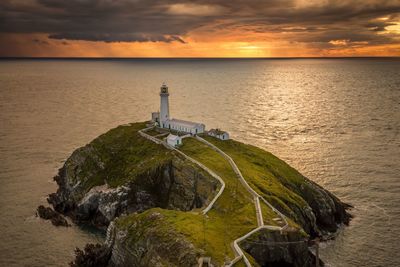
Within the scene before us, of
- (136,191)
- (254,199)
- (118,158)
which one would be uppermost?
(254,199)

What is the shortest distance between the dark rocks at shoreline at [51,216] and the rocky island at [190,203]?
8.57ft

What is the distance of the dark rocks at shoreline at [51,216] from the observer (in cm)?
8350

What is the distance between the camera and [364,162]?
11338 centimetres

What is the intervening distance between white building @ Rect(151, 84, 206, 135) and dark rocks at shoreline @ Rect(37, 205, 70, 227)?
36.7 meters

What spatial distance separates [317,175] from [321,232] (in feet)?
94.1

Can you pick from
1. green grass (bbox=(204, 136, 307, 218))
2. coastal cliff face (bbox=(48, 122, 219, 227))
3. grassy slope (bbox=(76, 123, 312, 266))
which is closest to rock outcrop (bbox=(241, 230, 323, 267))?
grassy slope (bbox=(76, 123, 312, 266))

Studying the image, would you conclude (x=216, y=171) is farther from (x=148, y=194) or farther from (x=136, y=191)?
(x=136, y=191)

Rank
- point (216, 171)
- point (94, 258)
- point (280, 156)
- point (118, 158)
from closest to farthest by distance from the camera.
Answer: point (94, 258) → point (216, 171) → point (118, 158) → point (280, 156)

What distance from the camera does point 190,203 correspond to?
8044 centimetres

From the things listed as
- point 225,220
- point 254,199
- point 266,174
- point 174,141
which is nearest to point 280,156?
point 266,174

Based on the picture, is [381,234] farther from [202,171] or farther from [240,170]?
[202,171]

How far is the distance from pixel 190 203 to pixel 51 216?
29292 millimetres

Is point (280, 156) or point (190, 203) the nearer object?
point (190, 203)

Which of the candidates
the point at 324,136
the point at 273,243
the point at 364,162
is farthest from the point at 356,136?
the point at 273,243
